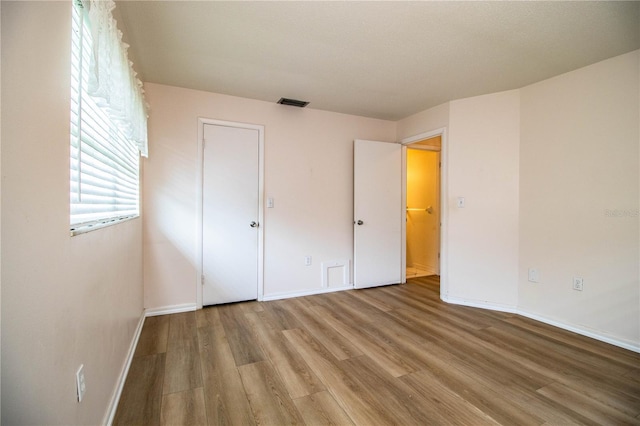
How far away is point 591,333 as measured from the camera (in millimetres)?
2463

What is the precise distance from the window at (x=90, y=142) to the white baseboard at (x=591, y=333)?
3655mm

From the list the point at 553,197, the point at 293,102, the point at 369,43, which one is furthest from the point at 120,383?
the point at 553,197

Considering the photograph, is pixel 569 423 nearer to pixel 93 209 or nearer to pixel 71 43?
pixel 93 209

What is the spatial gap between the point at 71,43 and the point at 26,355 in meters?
1.03

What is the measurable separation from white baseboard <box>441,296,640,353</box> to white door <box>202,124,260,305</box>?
238cm

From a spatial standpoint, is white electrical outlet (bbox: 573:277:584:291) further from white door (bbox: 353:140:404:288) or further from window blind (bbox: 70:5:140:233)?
window blind (bbox: 70:5:140:233)

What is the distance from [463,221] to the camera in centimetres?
328

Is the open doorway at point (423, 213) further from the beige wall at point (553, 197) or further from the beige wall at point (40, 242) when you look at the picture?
the beige wall at point (40, 242)

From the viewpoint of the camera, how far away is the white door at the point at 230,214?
10.3 ft

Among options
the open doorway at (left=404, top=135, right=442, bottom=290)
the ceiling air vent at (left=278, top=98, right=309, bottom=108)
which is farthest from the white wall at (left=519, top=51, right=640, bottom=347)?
the ceiling air vent at (left=278, top=98, right=309, bottom=108)

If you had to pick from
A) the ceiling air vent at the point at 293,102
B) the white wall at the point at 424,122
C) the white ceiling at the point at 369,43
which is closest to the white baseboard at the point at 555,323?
the white wall at the point at 424,122

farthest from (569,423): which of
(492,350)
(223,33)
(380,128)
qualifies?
(380,128)

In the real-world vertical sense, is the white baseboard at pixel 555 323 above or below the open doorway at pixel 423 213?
below

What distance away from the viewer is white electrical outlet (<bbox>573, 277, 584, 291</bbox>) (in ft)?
8.34
